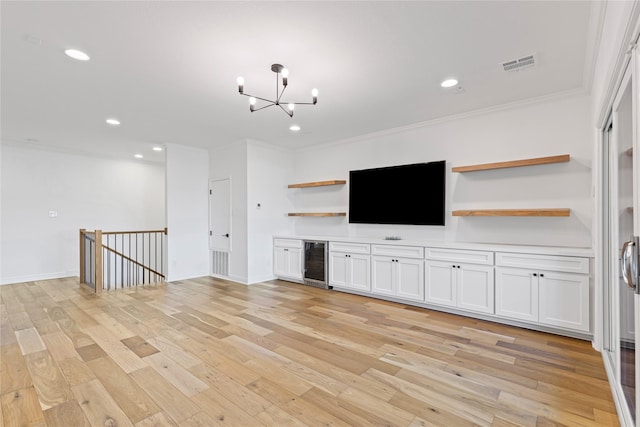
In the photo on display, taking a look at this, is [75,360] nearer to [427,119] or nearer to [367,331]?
[367,331]

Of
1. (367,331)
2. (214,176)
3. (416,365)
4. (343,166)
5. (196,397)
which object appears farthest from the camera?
(214,176)

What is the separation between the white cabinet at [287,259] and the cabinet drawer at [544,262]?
10.7 feet

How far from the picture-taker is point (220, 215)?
20.5 ft

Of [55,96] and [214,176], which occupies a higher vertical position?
[55,96]

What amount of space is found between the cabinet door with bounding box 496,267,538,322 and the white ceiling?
2.07 m

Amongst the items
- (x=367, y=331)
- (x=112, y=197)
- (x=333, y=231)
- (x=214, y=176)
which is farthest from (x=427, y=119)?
(x=112, y=197)

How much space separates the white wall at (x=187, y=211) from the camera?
19.5ft

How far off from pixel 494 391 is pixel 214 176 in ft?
19.0

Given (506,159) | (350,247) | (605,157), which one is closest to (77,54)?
(350,247)

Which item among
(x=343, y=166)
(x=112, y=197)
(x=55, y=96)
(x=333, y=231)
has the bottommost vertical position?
(x=333, y=231)

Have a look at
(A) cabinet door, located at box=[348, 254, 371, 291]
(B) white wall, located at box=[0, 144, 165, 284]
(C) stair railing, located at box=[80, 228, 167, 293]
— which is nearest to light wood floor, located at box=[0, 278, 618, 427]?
(A) cabinet door, located at box=[348, 254, 371, 291]

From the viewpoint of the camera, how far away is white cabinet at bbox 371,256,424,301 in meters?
4.17

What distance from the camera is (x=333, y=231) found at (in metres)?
5.88

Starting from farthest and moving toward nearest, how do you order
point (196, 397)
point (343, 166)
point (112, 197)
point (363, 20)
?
point (112, 197), point (343, 166), point (363, 20), point (196, 397)
